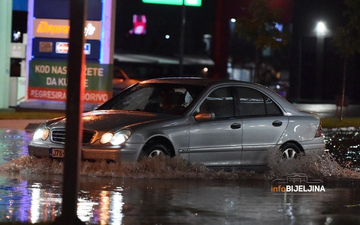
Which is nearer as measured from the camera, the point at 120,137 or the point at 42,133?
the point at 120,137

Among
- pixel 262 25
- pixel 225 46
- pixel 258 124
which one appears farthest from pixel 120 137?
pixel 225 46

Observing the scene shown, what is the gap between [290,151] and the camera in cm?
1269

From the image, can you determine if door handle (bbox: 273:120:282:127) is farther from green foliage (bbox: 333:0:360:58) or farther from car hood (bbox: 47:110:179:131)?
green foliage (bbox: 333:0:360:58)

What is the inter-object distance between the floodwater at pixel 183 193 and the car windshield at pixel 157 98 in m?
1.05

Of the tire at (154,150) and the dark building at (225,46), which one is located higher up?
the dark building at (225,46)

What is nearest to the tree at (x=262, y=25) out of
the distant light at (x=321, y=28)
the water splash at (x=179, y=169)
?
the water splash at (x=179, y=169)

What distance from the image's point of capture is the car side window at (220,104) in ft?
39.4

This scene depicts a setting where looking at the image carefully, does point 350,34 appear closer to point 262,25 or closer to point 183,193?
point 262,25

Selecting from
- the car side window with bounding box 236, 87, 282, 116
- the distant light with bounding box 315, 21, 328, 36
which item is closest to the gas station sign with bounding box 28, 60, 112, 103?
the car side window with bounding box 236, 87, 282, 116

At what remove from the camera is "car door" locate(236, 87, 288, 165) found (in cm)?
1217

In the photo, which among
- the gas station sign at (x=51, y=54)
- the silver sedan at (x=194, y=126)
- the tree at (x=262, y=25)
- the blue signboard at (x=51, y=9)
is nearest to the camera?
the silver sedan at (x=194, y=126)

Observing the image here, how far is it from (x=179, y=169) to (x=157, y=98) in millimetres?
1437

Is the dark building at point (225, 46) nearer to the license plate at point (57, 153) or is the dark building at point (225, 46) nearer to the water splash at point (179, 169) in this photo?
the water splash at point (179, 169)

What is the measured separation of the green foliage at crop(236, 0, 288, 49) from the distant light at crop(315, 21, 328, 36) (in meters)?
26.0
